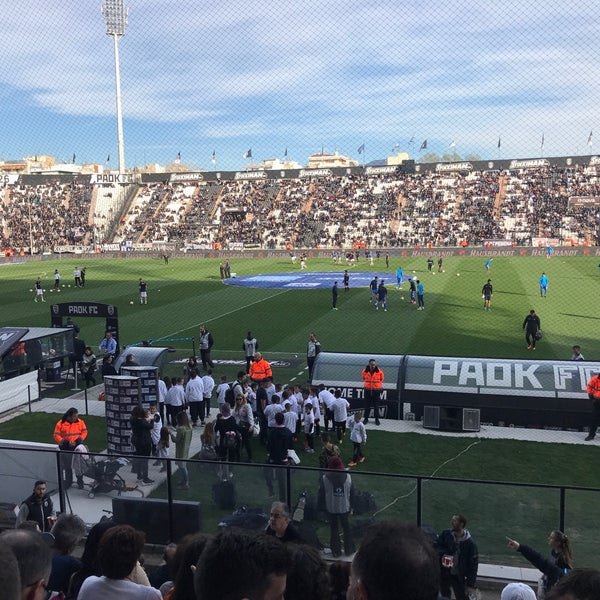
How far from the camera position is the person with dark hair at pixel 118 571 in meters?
3.85

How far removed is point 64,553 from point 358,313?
86.8 feet

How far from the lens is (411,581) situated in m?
2.42

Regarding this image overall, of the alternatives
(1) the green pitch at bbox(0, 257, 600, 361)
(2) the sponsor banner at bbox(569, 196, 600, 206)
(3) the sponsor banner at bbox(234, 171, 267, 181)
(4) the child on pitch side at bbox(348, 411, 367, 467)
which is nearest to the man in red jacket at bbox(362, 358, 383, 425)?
(4) the child on pitch side at bbox(348, 411, 367, 467)

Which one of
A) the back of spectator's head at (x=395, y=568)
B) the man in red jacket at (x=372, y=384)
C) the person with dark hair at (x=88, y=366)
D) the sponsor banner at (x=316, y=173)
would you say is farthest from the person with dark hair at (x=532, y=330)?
the sponsor banner at (x=316, y=173)

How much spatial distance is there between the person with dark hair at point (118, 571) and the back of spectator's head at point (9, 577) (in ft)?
4.28

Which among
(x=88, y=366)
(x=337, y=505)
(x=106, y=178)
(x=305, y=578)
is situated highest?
(x=106, y=178)

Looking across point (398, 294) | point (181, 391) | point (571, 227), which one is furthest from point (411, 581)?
point (571, 227)

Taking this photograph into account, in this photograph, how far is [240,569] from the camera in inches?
107

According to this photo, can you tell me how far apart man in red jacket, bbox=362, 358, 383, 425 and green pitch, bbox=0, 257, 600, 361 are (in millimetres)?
7643

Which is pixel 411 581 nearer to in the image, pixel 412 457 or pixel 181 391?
pixel 412 457

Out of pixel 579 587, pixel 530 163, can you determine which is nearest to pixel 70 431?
pixel 579 587

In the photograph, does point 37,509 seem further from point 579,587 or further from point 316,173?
point 316,173

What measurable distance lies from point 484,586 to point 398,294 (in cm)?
2984

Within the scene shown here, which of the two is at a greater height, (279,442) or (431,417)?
(279,442)
